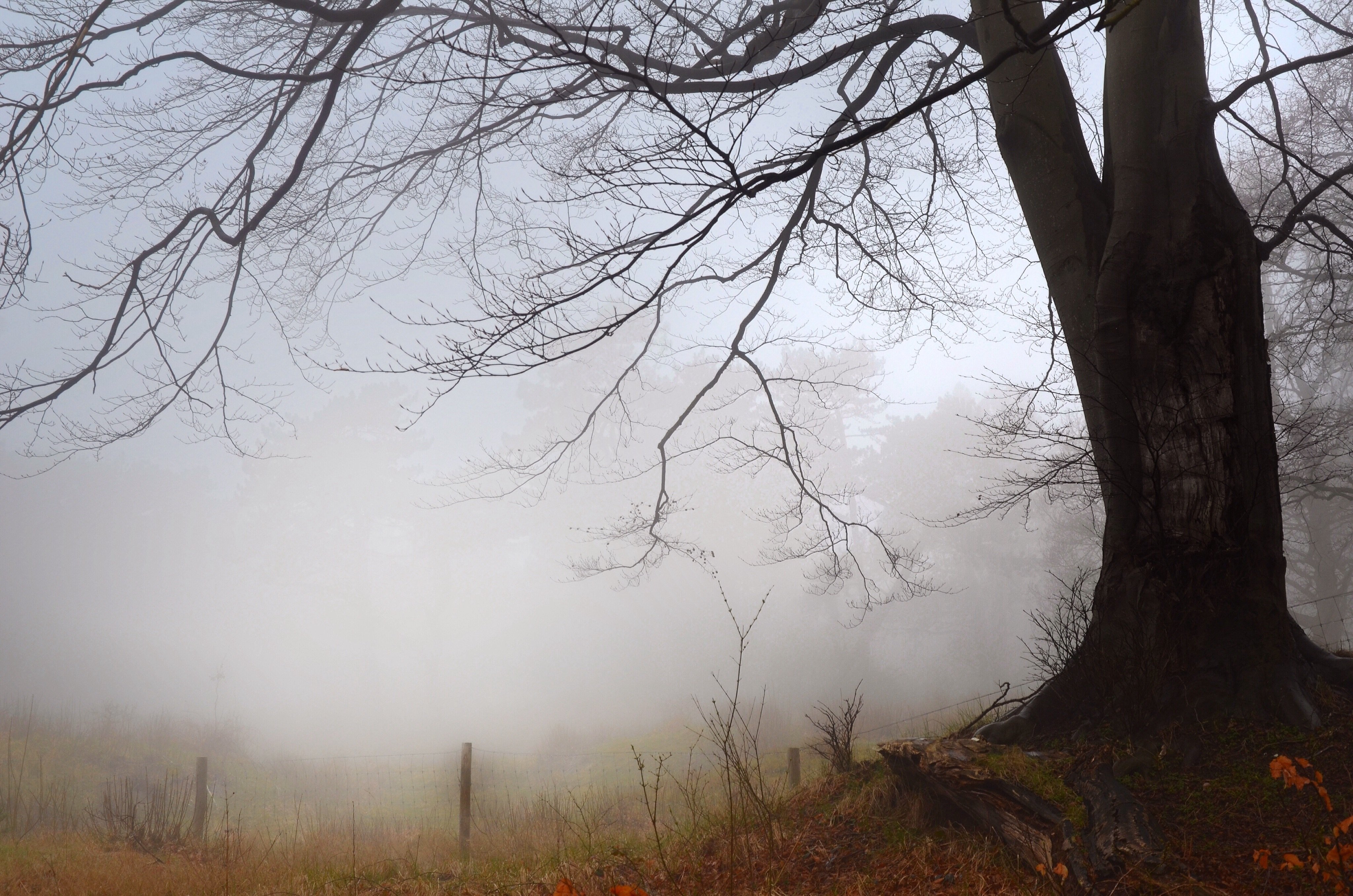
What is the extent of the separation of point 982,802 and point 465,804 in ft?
18.0

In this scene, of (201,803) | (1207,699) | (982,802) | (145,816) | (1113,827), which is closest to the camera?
(1113,827)

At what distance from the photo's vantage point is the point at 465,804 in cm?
714

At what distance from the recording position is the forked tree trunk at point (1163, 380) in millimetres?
3641

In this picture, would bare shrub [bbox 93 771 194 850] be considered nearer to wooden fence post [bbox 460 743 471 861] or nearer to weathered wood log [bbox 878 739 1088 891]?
wooden fence post [bbox 460 743 471 861]

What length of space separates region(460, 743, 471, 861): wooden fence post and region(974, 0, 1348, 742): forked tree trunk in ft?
16.8

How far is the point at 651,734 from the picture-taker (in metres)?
15.6

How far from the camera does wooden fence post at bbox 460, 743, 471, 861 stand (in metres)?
6.90

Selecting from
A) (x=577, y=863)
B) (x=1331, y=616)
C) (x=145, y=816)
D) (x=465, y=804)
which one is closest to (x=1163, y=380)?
(x=577, y=863)

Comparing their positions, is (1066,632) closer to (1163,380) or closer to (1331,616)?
(1163,380)

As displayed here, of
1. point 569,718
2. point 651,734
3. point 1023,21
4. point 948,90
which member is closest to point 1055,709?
point 948,90

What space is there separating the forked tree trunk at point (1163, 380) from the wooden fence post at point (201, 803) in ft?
27.0

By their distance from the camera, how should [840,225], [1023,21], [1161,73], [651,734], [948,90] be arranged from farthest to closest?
[651,734]
[840,225]
[1023,21]
[1161,73]
[948,90]

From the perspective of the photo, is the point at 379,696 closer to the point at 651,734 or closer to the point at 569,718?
the point at 569,718

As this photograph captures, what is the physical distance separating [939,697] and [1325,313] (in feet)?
36.5
